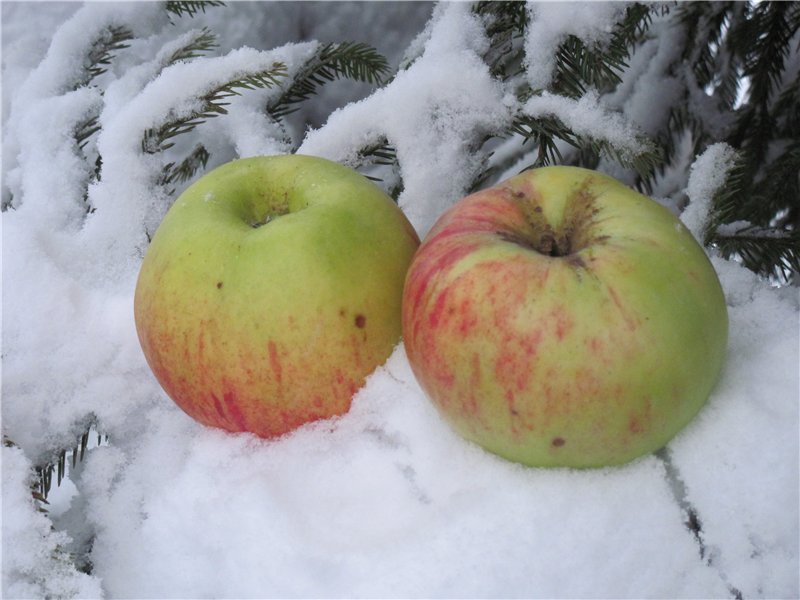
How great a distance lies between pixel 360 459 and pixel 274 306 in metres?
0.14

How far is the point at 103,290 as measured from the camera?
878 mm

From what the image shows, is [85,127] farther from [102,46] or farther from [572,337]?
[572,337]

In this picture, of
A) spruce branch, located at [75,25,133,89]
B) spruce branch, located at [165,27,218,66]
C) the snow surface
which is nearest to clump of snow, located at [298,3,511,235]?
the snow surface

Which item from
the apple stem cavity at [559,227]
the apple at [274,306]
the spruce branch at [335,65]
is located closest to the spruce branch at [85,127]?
the spruce branch at [335,65]

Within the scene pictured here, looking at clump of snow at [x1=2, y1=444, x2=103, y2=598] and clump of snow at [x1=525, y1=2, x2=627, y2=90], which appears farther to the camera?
clump of snow at [x1=525, y1=2, x2=627, y2=90]

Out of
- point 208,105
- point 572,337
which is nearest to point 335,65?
point 208,105

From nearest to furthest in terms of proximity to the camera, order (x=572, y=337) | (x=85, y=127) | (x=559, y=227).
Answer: (x=572, y=337), (x=559, y=227), (x=85, y=127)

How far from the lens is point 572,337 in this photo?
565mm

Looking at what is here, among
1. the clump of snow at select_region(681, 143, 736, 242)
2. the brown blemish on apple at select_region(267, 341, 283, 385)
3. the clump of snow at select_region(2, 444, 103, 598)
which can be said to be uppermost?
the clump of snow at select_region(681, 143, 736, 242)

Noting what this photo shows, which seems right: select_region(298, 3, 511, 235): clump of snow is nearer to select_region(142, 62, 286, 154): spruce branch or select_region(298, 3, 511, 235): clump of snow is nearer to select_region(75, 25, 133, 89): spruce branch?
select_region(142, 62, 286, 154): spruce branch

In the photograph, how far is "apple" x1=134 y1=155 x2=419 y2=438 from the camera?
653 mm

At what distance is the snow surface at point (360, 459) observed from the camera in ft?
1.88

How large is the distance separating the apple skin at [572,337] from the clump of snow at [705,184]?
0.61 ft

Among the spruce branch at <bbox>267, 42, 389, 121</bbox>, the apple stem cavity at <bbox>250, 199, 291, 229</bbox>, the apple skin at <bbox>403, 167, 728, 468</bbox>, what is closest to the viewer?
the apple skin at <bbox>403, 167, 728, 468</bbox>
